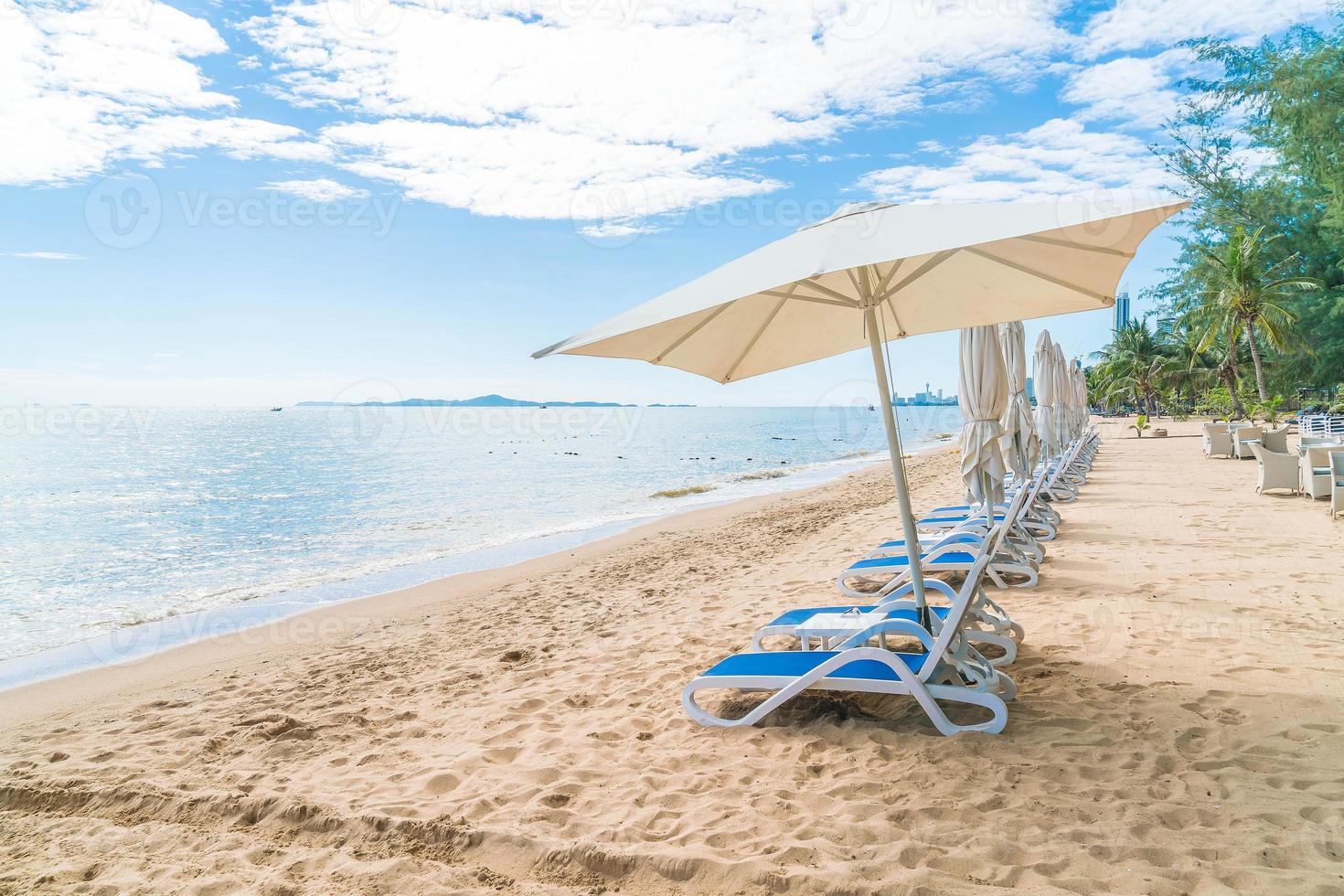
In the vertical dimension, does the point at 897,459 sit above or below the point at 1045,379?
below

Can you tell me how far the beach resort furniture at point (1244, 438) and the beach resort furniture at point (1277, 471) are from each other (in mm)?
5994

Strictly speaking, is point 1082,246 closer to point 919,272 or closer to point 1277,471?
point 919,272

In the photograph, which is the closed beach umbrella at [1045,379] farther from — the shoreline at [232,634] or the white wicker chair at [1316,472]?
the shoreline at [232,634]

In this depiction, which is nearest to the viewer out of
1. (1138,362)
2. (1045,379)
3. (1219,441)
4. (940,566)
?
(940,566)

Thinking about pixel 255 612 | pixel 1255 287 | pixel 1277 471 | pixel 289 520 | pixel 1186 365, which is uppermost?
pixel 1255 287

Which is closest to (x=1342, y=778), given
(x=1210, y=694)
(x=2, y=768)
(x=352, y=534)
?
(x=1210, y=694)

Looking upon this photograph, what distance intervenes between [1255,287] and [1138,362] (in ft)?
112

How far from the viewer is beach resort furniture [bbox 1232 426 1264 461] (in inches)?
→ 632

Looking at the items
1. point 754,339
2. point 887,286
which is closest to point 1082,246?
point 887,286

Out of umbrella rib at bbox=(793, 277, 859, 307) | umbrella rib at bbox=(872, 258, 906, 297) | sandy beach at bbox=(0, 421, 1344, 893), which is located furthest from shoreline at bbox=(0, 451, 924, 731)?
umbrella rib at bbox=(872, 258, 906, 297)

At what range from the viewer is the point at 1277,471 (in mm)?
10648

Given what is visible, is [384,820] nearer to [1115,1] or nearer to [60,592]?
[60,592]

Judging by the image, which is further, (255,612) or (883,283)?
(255,612)

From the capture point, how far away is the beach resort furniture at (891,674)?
3445 millimetres
